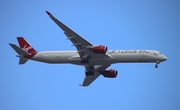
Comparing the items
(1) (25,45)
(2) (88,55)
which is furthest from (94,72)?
(1) (25,45)

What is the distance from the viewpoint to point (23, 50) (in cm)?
7494

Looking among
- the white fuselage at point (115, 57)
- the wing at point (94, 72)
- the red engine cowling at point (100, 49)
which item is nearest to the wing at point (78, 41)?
the red engine cowling at point (100, 49)

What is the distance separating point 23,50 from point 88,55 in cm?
1396

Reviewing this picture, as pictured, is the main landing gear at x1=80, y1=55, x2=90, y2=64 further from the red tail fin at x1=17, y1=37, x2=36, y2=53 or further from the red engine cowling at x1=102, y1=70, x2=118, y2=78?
the red tail fin at x1=17, y1=37, x2=36, y2=53

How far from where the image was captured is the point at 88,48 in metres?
68.8

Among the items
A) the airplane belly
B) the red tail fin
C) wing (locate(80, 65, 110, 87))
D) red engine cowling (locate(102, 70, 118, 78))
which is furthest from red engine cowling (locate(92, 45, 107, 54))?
the red tail fin

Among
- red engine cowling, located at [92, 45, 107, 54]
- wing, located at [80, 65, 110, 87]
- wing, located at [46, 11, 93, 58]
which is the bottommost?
Answer: wing, located at [80, 65, 110, 87]

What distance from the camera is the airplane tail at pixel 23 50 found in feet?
243

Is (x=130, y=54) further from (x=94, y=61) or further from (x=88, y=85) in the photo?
(x=88, y=85)

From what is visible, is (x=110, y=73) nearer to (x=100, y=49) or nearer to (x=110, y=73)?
(x=110, y=73)

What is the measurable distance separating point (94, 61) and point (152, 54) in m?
11.2

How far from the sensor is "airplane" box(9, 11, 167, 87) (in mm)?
67812

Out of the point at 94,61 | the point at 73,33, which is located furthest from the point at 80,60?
the point at 73,33

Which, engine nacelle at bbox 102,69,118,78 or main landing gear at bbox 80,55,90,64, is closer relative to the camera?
main landing gear at bbox 80,55,90,64
